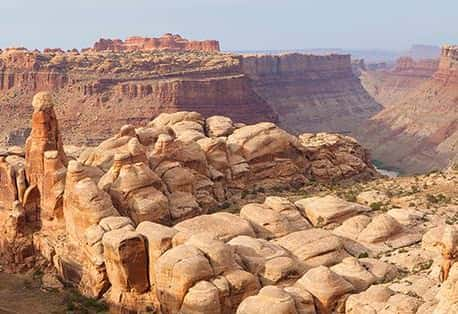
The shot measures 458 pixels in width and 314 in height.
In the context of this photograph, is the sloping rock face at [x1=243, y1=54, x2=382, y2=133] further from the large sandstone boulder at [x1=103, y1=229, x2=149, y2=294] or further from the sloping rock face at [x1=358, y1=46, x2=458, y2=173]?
the large sandstone boulder at [x1=103, y1=229, x2=149, y2=294]

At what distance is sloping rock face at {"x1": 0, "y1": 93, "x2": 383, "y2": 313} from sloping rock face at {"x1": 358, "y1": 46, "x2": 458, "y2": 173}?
71072 mm

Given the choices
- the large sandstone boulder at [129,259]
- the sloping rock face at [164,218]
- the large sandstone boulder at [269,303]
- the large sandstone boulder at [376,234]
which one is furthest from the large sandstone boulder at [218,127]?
the large sandstone boulder at [269,303]

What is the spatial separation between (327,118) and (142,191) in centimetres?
13150

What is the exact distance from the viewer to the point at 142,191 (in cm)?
4166

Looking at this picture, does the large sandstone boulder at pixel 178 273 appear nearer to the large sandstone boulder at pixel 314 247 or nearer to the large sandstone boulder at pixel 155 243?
the large sandstone boulder at pixel 155 243

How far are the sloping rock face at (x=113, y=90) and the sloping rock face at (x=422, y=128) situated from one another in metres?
30.2

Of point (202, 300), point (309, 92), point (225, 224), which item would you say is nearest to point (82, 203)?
point (225, 224)

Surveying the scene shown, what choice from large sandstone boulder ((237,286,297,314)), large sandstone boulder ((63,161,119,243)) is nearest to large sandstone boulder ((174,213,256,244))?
large sandstone boulder ((63,161,119,243))

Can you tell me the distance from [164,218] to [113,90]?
6912 cm

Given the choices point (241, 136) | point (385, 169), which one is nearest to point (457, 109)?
point (385, 169)

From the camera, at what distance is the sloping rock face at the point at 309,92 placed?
162 metres

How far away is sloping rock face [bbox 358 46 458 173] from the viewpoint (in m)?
123

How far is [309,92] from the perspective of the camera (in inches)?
7028

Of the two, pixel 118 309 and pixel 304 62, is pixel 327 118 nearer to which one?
pixel 304 62
